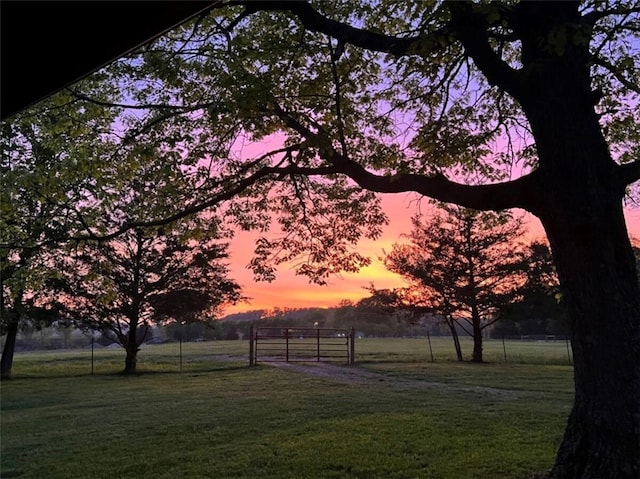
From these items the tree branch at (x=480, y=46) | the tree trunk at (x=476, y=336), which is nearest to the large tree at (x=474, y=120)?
the tree branch at (x=480, y=46)

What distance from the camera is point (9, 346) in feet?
68.3

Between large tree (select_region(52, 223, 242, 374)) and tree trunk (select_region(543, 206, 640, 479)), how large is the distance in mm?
17310

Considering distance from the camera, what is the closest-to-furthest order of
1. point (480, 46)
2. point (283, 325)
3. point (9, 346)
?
point (480, 46), point (9, 346), point (283, 325)

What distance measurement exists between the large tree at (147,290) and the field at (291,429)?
6492 millimetres

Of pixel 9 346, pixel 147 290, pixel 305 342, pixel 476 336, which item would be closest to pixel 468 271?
pixel 476 336

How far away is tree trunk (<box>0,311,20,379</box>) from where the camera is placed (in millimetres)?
19781

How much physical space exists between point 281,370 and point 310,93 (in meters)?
13.1

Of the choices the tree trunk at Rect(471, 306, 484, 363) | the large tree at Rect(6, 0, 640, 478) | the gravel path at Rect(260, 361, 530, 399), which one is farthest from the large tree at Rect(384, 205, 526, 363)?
the large tree at Rect(6, 0, 640, 478)

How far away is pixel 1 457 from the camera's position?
6484 millimetres

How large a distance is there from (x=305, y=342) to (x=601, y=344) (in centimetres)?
1993

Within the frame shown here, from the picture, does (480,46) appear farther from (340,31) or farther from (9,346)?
(9,346)

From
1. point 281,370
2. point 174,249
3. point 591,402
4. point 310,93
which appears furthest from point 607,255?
point 174,249

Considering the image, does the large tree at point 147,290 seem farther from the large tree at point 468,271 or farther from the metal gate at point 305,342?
the large tree at point 468,271

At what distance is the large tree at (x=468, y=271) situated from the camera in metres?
23.6
